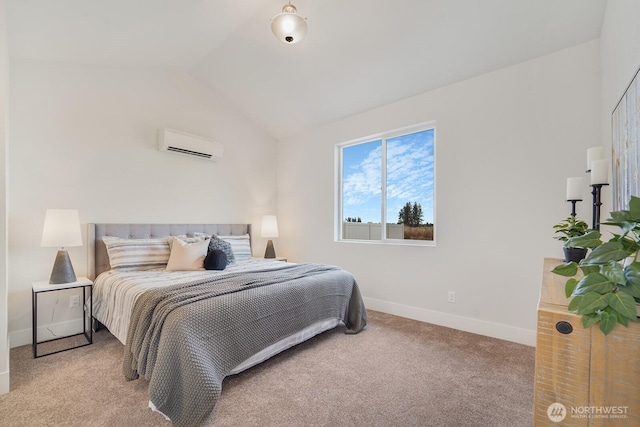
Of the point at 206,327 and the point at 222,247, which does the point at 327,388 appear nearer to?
the point at 206,327

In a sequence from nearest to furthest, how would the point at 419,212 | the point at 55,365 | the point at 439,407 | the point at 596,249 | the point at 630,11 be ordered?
the point at 596,249
the point at 630,11
the point at 439,407
the point at 55,365
the point at 419,212

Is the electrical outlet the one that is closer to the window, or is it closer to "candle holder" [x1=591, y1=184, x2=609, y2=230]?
the window

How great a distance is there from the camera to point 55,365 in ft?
7.45

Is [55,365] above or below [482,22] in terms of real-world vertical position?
below

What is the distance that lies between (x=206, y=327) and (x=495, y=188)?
8.99ft

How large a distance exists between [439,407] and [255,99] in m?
3.86

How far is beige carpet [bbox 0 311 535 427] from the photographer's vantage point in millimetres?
1684

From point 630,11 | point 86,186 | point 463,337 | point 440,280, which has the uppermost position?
point 630,11

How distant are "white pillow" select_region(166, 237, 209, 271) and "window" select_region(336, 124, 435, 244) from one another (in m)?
1.82

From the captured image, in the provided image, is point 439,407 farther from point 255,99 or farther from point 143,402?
point 255,99

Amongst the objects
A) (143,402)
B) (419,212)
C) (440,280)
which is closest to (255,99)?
(419,212)

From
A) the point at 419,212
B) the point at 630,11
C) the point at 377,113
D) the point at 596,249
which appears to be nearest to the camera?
the point at 596,249

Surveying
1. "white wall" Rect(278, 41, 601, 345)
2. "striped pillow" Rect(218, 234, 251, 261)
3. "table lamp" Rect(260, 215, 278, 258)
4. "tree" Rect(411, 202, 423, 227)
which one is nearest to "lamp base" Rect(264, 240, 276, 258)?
"table lamp" Rect(260, 215, 278, 258)

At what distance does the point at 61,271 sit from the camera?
258cm
